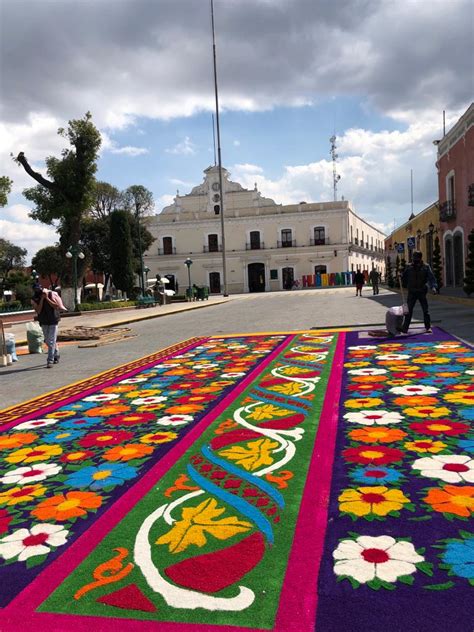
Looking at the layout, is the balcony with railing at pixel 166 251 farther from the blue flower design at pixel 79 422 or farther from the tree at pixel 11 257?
the blue flower design at pixel 79 422

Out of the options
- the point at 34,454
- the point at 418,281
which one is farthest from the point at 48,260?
the point at 34,454

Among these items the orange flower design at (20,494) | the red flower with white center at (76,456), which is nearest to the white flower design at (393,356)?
the red flower with white center at (76,456)

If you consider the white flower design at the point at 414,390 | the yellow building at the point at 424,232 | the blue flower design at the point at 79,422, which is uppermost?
the yellow building at the point at 424,232

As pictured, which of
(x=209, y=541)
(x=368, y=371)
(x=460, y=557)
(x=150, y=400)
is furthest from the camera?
(x=368, y=371)

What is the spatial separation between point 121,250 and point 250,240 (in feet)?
75.6

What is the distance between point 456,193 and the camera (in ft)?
82.5

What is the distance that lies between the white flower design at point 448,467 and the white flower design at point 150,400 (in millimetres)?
3002

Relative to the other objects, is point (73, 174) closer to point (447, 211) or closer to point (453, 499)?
point (447, 211)

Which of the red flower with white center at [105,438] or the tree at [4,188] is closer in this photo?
the red flower with white center at [105,438]

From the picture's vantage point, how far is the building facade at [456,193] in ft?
74.6

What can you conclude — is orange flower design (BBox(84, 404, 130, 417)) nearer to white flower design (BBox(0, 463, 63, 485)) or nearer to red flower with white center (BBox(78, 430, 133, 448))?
red flower with white center (BBox(78, 430, 133, 448))

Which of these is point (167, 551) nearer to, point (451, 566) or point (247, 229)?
point (451, 566)

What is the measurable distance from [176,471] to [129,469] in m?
0.35

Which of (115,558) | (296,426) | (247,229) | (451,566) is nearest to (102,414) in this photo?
(296,426)
